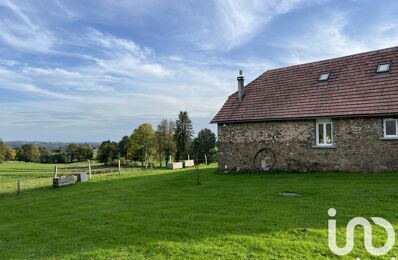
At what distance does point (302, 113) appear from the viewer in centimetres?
1792

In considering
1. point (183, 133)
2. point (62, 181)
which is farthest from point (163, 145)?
point (62, 181)

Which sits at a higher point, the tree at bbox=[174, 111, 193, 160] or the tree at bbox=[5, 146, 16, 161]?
the tree at bbox=[174, 111, 193, 160]

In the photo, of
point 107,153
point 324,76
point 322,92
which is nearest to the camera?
point 322,92

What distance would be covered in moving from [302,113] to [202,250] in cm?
1325

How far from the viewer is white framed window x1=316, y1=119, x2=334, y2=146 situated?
680 inches

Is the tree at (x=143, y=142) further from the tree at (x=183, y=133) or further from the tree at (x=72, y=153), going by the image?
the tree at (x=72, y=153)

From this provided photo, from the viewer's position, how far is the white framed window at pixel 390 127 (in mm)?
15191

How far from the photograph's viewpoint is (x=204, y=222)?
847cm

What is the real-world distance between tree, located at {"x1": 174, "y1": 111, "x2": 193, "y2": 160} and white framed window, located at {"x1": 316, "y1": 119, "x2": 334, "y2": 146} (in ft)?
166

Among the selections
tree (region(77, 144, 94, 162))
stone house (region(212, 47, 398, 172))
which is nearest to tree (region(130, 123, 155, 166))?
tree (region(77, 144, 94, 162))

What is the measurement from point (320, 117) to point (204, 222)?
11.2 m

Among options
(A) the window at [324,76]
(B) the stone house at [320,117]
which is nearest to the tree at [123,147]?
(B) the stone house at [320,117]

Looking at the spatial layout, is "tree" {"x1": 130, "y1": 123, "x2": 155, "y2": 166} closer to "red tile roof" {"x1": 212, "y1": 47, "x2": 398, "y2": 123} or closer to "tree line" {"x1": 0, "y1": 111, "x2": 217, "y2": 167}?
"tree line" {"x1": 0, "y1": 111, "x2": 217, "y2": 167}

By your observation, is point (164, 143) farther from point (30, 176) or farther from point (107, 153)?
point (30, 176)
